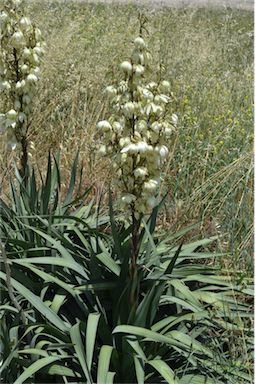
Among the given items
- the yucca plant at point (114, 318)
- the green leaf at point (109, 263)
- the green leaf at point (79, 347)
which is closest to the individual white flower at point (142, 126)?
the yucca plant at point (114, 318)

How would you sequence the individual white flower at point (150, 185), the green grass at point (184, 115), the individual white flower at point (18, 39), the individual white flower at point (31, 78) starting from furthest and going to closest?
the green grass at point (184, 115), the individual white flower at point (31, 78), the individual white flower at point (18, 39), the individual white flower at point (150, 185)

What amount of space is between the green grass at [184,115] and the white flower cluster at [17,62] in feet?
1.50

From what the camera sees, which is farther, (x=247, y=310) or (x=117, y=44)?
(x=117, y=44)

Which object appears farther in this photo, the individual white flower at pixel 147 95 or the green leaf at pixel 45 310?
the green leaf at pixel 45 310

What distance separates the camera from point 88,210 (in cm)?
367

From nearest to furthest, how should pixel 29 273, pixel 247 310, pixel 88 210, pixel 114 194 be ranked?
pixel 247 310 < pixel 29 273 < pixel 88 210 < pixel 114 194

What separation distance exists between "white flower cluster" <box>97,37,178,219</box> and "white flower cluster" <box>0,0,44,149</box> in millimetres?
843

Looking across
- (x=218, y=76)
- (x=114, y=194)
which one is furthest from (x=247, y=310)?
(x=218, y=76)

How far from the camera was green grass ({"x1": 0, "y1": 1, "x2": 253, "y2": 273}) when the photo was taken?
3.82 meters

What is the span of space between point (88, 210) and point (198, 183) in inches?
38.5

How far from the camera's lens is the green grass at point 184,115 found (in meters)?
3.82

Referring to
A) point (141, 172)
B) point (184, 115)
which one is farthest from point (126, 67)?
point (184, 115)

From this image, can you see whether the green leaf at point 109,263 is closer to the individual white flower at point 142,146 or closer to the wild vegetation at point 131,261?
the wild vegetation at point 131,261

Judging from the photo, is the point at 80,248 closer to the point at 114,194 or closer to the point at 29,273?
the point at 29,273
